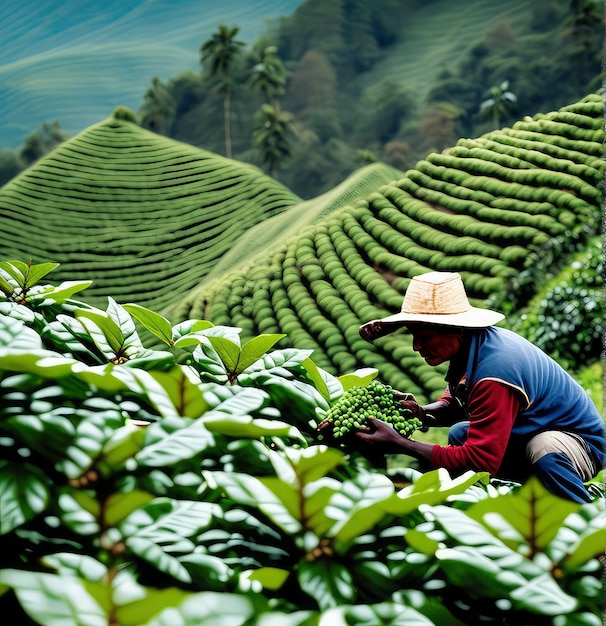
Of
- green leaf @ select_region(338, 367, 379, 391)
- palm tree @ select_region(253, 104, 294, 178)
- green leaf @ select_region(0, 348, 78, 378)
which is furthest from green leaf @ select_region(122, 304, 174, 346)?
palm tree @ select_region(253, 104, 294, 178)

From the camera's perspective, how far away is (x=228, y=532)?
619mm

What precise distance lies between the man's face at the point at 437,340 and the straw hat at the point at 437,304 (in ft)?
0.09

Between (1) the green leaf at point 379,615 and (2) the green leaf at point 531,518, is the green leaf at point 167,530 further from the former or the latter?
(2) the green leaf at point 531,518

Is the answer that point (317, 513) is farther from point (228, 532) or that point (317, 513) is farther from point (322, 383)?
point (322, 383)

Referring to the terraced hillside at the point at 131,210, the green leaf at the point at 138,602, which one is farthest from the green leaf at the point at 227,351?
the terraced hillside at the point at 131,210

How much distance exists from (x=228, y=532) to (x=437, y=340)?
0.81 metres

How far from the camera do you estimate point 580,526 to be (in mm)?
556

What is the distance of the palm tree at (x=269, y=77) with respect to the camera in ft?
30.4

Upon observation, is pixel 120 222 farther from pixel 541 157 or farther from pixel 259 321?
pixel 541 157

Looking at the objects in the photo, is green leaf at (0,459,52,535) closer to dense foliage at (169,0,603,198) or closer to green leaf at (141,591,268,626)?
green leaf at (141,591,268,626)

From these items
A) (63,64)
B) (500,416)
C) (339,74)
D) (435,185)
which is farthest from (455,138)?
(500,416)

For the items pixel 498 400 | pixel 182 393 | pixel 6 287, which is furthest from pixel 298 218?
pixel 182 393

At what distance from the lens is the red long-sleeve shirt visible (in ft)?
4.06

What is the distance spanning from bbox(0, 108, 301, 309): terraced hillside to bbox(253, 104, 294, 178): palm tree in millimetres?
733
